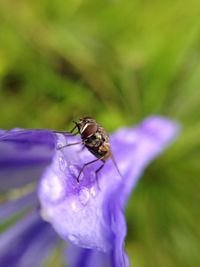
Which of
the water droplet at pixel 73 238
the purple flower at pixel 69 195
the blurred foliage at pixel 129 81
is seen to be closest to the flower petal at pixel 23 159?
the purple flower at pixel 69 195

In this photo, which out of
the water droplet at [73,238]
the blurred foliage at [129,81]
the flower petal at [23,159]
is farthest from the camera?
the blurred foliage at [129,81]

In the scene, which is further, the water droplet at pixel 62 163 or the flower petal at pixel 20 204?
the flower petal at pixel 20 204

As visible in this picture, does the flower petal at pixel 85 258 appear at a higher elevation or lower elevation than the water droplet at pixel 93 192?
lower

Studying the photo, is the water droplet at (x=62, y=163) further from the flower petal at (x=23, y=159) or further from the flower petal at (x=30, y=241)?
the flower petal at (x=30, y=241)

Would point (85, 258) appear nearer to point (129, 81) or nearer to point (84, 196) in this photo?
point (84, 196)

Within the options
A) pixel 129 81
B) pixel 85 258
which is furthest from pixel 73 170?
pixel 129 81

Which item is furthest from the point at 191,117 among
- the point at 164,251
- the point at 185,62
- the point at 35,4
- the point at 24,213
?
the point at 24,213
